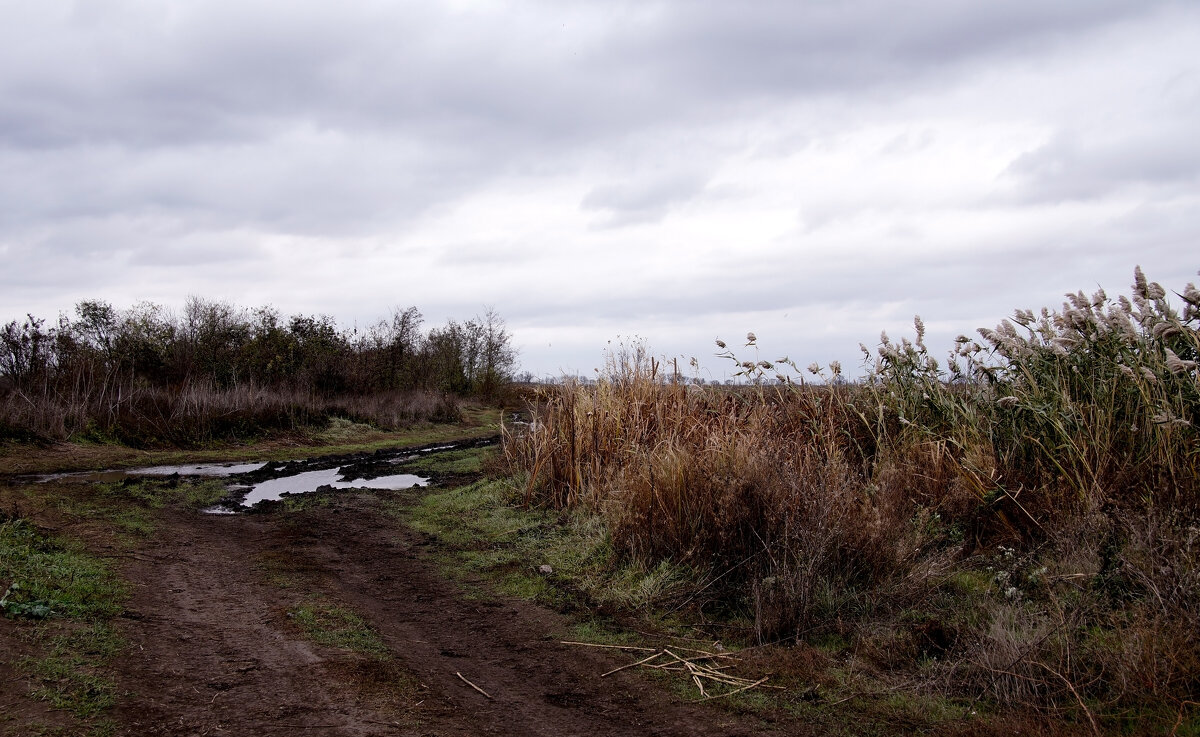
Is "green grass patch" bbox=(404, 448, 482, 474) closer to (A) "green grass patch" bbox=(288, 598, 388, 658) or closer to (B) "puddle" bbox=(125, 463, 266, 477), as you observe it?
(B) "puddle" bbox=(125, 463, 266, 477)

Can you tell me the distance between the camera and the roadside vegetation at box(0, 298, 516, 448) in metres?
18.0

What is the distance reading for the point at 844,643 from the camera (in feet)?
16.2

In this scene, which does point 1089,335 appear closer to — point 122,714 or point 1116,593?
point 1116,593

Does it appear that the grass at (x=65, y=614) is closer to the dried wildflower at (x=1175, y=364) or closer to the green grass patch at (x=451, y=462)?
the dried wildflower at (x=1175, y=364)

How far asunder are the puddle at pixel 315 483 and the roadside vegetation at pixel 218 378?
5856mm

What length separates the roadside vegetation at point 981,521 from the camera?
13.1 feet

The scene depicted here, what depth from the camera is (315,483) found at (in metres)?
14.4

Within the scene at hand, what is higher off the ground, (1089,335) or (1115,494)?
(1089,335)

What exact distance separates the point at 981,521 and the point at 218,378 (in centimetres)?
2676

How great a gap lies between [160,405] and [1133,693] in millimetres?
21694

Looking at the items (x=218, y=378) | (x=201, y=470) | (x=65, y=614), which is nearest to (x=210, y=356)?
(x=218, y=378)

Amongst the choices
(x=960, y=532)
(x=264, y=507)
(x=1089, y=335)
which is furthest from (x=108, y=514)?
(x=1089, y=335)

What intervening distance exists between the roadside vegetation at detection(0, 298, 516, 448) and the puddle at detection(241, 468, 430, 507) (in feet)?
19.2

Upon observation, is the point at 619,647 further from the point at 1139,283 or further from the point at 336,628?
the point at 1139,283
